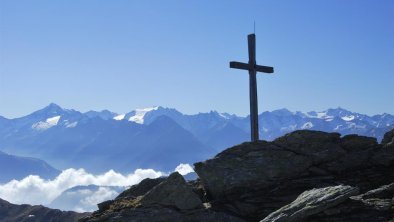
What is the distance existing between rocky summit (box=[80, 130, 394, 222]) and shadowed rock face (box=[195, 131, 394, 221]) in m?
0.04

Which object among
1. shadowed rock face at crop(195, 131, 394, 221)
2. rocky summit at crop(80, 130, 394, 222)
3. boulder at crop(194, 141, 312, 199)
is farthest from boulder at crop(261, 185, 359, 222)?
boulder at crop(194, 141, 312, 199)

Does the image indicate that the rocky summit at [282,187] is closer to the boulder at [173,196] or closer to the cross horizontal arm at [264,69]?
the boulder at [173,196]

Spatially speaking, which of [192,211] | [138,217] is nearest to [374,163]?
[192,211]

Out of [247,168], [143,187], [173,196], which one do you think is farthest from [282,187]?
[143,187]

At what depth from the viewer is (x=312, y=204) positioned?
61.2 feet

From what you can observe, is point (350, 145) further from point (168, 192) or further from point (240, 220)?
point (168, 192)

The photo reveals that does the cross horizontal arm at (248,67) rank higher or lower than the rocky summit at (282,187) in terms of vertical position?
higher

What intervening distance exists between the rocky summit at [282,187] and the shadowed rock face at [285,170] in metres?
0.04

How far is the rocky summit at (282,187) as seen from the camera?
1886cm

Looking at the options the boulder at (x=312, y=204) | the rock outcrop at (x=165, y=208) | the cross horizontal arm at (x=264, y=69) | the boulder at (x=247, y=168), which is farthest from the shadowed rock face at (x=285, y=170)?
the cross horizontal arm at (x=264, y=69)

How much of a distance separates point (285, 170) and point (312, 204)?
4.21m

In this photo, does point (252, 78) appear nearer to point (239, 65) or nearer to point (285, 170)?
point (239, 65)

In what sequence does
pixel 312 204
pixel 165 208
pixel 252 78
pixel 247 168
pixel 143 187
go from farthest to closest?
pixel 252 78
pixel 143 187
pixel 247 168
pixel 165 208
pixel 312 204

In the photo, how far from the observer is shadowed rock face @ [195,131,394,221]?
21.5 metres
